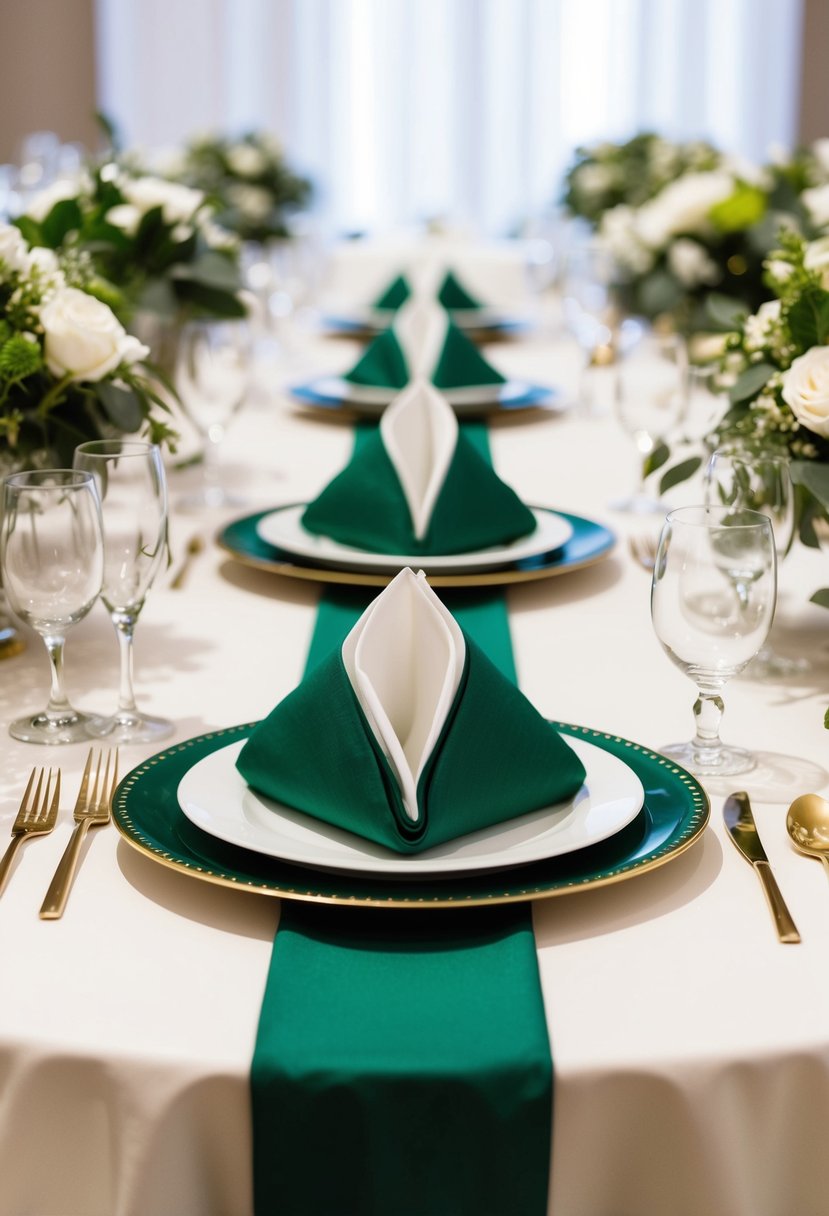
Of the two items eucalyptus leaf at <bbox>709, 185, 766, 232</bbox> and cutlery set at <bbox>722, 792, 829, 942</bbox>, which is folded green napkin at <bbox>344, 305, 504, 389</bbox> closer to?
eucalyptus leaf at <bbox>709, 185, 766, 232</bbox>

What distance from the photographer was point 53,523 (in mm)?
1183

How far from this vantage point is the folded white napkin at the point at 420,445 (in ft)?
5.42

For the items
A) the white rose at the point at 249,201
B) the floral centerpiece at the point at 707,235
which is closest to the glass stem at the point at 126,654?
the floral centerpiece at the point at 707,235

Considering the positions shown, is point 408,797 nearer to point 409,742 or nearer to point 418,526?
point 409,742

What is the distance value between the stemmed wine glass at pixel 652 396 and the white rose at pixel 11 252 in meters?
0.82

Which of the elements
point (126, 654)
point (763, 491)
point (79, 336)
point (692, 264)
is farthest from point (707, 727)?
point (692, 264)

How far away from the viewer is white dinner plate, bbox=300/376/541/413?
8.49 feet

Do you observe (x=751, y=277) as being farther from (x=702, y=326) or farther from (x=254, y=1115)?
(x=254, y=1115)

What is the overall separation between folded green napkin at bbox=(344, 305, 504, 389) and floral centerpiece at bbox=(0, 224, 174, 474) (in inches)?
42.8

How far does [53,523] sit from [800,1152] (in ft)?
2.37

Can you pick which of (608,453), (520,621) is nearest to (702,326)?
(608,453)

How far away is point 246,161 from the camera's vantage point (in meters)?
4.91

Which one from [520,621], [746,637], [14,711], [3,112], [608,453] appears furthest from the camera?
[3,112]

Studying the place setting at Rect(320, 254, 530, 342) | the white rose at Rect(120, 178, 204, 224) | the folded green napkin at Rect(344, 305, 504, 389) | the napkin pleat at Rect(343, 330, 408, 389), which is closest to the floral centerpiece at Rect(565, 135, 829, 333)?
the place setting at Rect(320, 254, 530, 342)
